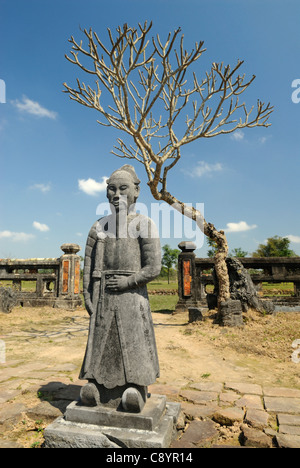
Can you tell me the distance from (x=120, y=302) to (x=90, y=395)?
2.60 feet

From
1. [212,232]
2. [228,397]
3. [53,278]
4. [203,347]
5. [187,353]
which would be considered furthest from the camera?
[53,278]

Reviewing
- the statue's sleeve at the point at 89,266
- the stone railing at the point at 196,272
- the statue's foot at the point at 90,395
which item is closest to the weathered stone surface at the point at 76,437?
the statue's foot at the point at 90,395

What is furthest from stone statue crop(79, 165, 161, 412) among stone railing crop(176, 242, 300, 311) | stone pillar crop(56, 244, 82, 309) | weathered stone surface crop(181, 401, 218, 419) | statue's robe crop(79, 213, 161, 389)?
stone pillar crop(56, 244, 82, 309)

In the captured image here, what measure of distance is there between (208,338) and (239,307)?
1.19m

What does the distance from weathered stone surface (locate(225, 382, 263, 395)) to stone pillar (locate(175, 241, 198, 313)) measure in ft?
21.3

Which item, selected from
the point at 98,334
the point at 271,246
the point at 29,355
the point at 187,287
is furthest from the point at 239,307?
the point at 271,246

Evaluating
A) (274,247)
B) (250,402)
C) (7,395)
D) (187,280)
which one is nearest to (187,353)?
(250,402)

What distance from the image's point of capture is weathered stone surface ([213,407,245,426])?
8.53 feet

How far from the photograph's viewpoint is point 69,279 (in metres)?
10.6

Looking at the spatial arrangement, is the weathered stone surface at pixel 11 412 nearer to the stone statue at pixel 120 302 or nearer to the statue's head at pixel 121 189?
the stone statue at pixel 120 302

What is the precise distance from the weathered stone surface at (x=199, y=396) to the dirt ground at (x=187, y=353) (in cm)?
26

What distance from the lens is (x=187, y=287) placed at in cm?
1027

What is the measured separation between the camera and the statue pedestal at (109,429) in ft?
6.61

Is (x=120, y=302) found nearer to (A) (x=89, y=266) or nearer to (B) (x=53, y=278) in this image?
(A) (x=89, y=266)
